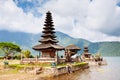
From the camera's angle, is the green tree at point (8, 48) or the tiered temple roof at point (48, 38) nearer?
the tiered temple roof at point (48, 38)

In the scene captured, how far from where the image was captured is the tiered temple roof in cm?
5675

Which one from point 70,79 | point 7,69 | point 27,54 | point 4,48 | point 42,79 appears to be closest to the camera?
point 42,79

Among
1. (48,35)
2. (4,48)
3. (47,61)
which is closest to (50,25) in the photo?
(48,35)

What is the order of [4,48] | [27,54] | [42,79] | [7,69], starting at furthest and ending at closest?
[4,48]
[27,54]
[7,69]
[42,79]

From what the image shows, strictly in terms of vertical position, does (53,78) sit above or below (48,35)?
below

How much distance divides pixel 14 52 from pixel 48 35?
38.0 meters

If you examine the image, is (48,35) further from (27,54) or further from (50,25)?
(27,54)

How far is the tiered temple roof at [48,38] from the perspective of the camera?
56750 millimetres

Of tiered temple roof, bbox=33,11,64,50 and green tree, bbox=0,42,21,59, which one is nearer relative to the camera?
tiered temple roof, bbox=33,11,64,50

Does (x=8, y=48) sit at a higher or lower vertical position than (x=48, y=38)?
higher

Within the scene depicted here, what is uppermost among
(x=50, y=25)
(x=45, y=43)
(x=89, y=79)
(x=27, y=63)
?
(x=50, y=25)

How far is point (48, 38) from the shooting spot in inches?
2349

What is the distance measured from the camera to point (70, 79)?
41.3 metres

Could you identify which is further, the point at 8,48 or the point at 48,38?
the point at 8,48
